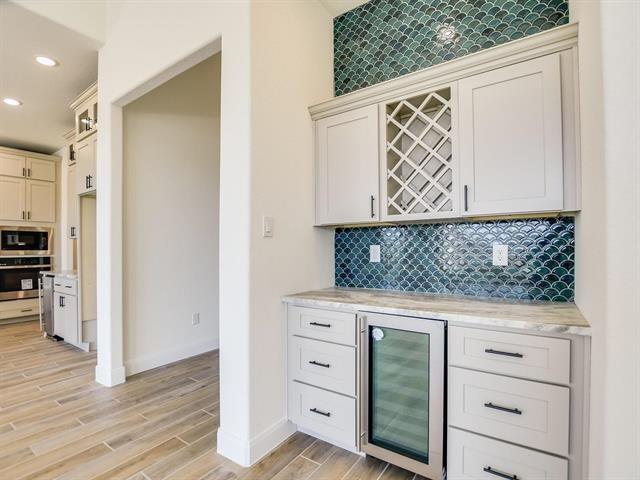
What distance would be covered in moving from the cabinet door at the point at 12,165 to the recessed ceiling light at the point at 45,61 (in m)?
2.95

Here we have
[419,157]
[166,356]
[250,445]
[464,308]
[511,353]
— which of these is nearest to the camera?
[511,353]

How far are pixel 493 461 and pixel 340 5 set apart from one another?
3090 mm

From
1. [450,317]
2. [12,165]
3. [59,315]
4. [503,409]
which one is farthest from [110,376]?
[12,165]

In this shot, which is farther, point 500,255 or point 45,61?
point 45,61

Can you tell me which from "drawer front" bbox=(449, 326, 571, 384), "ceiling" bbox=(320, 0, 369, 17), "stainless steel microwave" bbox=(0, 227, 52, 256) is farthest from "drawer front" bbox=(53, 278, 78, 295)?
"drawer front" bbox=(449, 326, 571, 384)

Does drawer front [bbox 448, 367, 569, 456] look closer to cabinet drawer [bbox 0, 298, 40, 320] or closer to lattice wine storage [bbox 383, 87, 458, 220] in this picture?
lattice wine storage [bbox 383, 87, 458, 220]

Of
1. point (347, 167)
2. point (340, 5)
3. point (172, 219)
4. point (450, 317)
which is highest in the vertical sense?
point (340, 5)

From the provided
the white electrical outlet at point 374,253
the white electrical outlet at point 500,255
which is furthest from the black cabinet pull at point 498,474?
the white electrical outlet at point 374,253

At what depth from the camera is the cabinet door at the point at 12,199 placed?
16.5 feet

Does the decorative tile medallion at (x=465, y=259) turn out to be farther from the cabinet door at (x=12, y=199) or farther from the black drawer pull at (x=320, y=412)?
the cabinet door at (x=12, y=199)

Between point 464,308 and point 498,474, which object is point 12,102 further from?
point 498,474

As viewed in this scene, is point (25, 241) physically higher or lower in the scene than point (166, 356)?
higher

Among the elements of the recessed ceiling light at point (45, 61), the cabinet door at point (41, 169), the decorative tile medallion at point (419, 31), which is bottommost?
the cabinet door at point (41, 169)

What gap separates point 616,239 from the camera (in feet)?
3.05
